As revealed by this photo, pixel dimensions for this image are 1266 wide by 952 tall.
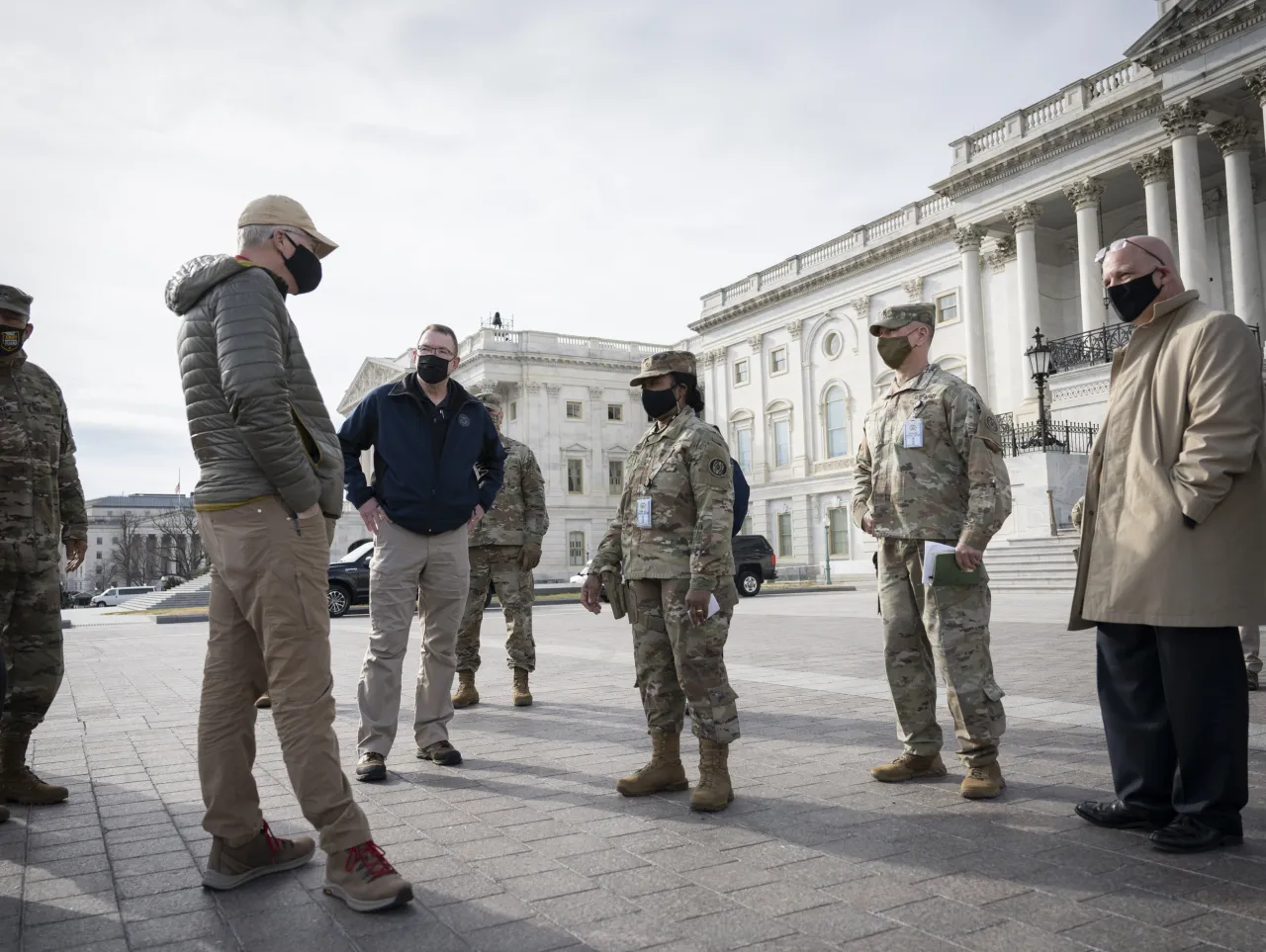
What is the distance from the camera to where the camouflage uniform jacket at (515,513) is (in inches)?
291

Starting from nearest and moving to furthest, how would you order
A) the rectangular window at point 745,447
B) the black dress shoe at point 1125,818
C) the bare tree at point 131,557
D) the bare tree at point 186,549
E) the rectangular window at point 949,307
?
the black dress shoe at point 1125,818 < the rectangular window at point 949,307 < the rectangular window at point 745,447 < the bare tree at point 186,549 < the bare tree at point 131,557

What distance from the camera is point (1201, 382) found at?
3.53 meters

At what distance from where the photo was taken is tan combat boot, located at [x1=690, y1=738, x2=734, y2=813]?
4.03 metres

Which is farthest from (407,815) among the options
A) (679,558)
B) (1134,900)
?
(1134,900)

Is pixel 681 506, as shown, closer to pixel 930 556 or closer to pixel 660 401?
pixel 660 401

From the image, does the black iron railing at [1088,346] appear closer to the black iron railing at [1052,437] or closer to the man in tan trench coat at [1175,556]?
the black iron railing at [1052,437]

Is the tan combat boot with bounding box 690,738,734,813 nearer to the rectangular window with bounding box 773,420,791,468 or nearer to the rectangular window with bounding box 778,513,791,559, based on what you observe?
the rectangular window with bounding box 778,513,791,559

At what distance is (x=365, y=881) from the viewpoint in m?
3.00

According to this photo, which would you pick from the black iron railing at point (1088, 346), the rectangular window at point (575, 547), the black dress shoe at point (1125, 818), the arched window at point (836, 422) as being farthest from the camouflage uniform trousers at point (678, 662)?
the rectangular window at point (575, 547)

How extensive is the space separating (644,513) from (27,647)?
2.86m

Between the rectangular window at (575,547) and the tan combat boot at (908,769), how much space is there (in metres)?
55.8

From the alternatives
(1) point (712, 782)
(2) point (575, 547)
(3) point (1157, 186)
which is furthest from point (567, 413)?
(1) point (712, 782)

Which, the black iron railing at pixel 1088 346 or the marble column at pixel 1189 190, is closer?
the marble column at pixel 1189 190

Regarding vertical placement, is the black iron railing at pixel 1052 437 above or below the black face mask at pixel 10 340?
above
